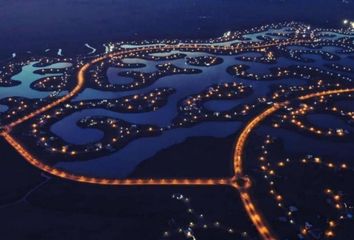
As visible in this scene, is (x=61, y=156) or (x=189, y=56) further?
(x=189, y=56)

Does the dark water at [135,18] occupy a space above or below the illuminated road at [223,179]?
above

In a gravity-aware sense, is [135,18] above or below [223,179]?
above

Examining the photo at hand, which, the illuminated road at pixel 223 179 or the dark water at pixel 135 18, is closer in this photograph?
the illuminated road at pixel 223 179

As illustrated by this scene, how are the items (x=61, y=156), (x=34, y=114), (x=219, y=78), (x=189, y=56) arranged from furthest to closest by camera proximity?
(x=189, y=56), (x=219, y=78), (x=34, y=114), (x=61, y=156)

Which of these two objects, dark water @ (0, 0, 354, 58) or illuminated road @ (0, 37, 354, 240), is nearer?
illuminated road @ (0, 37, 354, 240)

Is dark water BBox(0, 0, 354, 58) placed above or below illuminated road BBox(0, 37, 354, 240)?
above

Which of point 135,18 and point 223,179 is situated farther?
point 135,18

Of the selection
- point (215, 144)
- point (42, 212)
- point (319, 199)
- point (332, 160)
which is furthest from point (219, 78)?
point (42, 212)

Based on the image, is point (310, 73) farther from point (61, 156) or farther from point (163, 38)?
point (61, 156)
